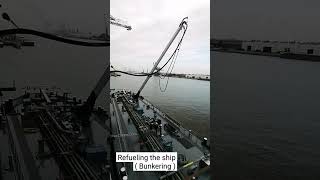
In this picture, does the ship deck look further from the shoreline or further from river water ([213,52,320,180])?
the shoreline

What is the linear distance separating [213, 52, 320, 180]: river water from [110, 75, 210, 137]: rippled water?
0.08 m

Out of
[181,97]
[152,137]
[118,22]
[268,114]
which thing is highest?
Result: [118,22]

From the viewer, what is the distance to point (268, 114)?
6.72 ft

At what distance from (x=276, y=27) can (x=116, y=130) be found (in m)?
1.20

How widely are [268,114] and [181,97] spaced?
572 mm

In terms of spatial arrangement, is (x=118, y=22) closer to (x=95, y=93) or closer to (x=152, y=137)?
(x=95, y=93)

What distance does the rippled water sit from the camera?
2.02 meters

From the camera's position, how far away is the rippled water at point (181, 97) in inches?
79.4

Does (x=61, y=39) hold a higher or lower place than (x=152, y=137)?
higher

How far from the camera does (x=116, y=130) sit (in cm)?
202

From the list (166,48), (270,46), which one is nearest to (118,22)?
(166,48)

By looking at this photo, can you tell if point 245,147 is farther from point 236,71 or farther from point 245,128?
point 236,71

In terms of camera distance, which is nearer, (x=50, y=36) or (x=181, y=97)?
(x=50, y=36)

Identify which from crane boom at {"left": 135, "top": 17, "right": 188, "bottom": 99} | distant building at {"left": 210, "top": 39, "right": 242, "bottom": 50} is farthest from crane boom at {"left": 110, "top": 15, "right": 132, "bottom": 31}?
distant building at {"left": 210, "top": 39, "right": 242, "bottom": 50}
